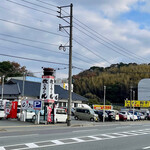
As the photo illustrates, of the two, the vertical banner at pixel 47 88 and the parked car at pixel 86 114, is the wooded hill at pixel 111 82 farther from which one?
the vertical banner at pixel 47 88

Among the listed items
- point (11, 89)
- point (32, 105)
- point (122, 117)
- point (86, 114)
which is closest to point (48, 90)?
point (32, 105)

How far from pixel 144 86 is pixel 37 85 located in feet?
126

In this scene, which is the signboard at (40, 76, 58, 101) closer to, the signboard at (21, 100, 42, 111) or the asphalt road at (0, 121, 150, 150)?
the signboard at (21, 100, 42, 111)

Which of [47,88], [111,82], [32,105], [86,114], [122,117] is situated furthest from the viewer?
[111,82]

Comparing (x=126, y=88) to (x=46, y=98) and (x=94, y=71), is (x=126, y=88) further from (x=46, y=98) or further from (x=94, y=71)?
(x=46, y=98)

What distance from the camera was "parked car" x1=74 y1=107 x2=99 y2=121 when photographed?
117ft

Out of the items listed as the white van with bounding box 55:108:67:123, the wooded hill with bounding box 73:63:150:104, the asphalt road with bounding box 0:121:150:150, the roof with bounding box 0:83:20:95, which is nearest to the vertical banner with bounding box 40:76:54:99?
the white van with bounding box 55:108:67:123

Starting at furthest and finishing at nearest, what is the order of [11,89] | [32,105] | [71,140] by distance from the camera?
[11,89]
[32,105]
[71,140]

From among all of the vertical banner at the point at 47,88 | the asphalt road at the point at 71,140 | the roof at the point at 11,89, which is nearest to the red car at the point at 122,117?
the vertical banner at the point at 47,88

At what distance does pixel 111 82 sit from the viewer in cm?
9238

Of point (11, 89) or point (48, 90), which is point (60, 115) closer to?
point (48, 90)

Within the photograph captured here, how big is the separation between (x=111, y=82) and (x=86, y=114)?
57464mm

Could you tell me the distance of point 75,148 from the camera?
35.7 feet

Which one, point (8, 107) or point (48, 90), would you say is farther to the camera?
point (8, 107)
